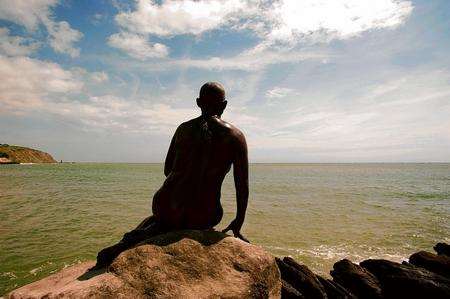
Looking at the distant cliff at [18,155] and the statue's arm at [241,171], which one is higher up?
the distant cliff at [18,155]

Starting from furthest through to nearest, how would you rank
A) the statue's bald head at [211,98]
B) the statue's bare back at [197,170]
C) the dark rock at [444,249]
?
the dark rock at [444,249]
the statue's bald head at [211,98]
the statue's bare back at [197,170]

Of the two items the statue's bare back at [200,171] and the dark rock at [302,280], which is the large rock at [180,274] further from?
the dark rock at [302,280]

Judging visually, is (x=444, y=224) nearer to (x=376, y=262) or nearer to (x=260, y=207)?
(x=260, y=207)

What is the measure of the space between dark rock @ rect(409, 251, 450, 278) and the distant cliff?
128927mm

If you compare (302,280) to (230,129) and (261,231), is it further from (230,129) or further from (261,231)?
(261,231)

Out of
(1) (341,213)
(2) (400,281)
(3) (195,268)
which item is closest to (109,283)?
(3) (195,268)

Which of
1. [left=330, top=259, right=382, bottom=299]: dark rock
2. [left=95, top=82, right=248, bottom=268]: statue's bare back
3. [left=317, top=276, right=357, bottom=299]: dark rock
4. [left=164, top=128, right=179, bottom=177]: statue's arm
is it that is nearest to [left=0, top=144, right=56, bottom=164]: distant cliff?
[left=164, top=128, right=179, bottom=177]: statue's arm

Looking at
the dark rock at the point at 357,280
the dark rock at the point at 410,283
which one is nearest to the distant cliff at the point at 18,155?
the dark rock at the point at 357,280

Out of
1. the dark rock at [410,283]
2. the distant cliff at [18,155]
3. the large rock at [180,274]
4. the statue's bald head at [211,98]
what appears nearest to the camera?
the large rock at [180,274]

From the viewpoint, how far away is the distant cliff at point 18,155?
11369 centimetres

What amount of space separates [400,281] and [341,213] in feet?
44.3

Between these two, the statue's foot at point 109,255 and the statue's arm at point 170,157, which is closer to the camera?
the statue's foot at point 109,255

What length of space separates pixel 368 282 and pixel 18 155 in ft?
455

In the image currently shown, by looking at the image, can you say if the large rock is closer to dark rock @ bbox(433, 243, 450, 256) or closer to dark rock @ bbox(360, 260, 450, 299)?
dark rock @ bbox(360, 260, 450, 299)
